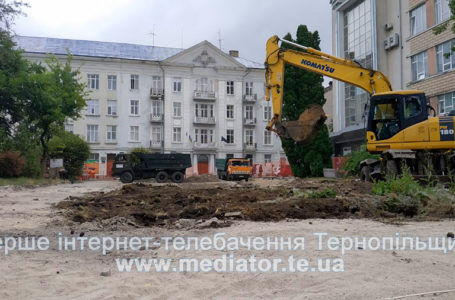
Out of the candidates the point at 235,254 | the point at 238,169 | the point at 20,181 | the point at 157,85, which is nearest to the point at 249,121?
the point at 157,85

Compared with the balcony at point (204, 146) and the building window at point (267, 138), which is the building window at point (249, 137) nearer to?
the building window at point (267, 138)

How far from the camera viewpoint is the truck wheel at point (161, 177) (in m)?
33.4

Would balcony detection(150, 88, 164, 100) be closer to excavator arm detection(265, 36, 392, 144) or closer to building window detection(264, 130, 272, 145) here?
building window detection(264, 130, 272, 145)

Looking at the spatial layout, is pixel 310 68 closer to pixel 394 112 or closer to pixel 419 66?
pixel 394 112

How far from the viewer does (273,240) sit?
19.4ft

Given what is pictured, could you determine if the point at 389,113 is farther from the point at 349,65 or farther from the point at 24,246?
the point at 24,246

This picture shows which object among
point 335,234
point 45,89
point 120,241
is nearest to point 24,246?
point 120,241

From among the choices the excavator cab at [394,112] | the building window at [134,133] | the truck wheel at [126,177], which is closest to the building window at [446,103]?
the excavator cab at [394,112]

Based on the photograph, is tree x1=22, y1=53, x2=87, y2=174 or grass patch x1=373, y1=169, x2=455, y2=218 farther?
tree x1=22, y1=53, x2=87, y2=174

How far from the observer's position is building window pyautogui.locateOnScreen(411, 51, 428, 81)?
29.3 meters

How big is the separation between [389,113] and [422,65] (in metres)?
17.5

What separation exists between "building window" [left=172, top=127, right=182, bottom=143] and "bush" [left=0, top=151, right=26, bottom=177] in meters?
27.2

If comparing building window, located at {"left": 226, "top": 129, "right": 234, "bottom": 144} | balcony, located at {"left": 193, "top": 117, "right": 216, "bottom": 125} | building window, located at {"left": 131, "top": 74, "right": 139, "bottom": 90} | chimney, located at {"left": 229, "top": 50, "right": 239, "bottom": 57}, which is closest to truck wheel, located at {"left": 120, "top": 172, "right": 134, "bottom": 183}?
balcony, located at {"left": 193, "top": 117, "right": 216, "bottom": 125}

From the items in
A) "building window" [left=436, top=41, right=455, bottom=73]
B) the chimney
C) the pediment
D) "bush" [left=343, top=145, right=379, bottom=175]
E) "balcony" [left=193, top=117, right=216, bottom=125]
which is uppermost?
the chimney
